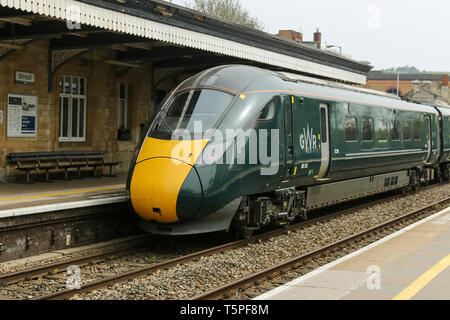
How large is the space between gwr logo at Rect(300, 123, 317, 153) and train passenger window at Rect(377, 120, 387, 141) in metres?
4.09

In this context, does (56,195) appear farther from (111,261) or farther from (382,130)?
(382,130)

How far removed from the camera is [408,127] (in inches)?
720

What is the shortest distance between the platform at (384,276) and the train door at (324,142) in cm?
273

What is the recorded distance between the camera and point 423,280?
7.13 meters

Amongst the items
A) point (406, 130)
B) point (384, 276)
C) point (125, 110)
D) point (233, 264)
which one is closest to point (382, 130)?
point (406, 130)

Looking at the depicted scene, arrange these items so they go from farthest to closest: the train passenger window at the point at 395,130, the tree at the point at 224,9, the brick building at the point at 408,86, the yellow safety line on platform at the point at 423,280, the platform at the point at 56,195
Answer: the brick building at the point at 408,86 → the tree at the point at 224,9 → the train passenger window at the point at 395,130 → the platform at the point at 56,195 → the yellow safety line on platform at the point at 423,280

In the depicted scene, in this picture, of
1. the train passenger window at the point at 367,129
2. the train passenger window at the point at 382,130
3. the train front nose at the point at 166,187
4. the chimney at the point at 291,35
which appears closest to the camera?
the train front nose at the point at 166,187

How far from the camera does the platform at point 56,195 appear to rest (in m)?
9.72

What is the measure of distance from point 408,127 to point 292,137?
330 inches

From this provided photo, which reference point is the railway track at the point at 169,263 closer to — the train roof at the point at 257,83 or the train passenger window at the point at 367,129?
the train passenger window at the point at 367,129

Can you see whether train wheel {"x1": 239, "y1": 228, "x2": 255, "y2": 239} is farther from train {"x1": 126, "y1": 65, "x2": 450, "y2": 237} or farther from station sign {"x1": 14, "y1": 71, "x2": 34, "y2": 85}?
station sign {"x1": 14, "y1": 71, "x2": 34, "y2": 85}

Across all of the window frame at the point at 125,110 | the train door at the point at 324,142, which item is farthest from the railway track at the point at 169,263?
the window frame at the point at 125,110

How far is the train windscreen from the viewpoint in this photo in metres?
9.74

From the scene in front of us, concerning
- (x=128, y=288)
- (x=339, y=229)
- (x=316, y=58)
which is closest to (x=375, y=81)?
(x=316, y=58)
